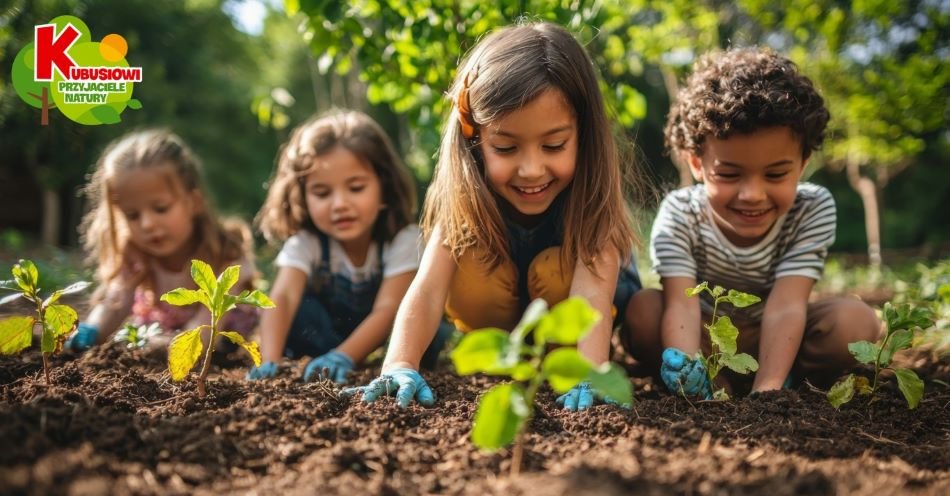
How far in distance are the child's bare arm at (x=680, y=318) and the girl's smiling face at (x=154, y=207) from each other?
7.27 feet

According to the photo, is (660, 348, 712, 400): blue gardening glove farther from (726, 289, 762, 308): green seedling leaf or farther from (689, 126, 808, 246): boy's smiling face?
(689, 126, 808, 246): boy's smiling face

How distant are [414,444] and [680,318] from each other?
115 cm

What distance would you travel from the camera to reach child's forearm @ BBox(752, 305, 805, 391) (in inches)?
81.4

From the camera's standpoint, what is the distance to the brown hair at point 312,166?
2818mm

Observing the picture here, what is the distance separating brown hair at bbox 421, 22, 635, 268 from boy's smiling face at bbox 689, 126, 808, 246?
1.09 feet

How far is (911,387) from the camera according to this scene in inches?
69.6

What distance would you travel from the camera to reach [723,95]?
2229 millimetres

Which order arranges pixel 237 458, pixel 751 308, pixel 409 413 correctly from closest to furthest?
pixel 237 458, pixel 409 413, pixel 751 308

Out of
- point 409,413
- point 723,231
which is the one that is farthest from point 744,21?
point 409,413

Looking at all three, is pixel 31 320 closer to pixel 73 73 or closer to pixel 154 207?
pixel 73 73

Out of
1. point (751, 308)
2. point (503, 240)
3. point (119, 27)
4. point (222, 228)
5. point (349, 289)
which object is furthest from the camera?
point (119, 27)

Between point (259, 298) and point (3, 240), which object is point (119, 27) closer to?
point (3, 240)

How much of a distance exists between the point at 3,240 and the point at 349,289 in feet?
28.3

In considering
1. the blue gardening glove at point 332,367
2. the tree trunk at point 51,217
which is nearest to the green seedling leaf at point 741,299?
the blue gardening glove at point 332,367
